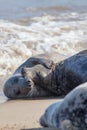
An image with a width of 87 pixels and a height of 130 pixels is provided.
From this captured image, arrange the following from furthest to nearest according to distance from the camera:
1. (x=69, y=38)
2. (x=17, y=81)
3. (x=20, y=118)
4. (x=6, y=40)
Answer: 1. (x=69, y=38)
2. (x=6, y=40)
3. (x=17, y=81)
4. (x=20, y=118)

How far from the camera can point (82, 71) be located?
723 cm

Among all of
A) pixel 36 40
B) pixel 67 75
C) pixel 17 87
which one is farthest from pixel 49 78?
pixel 36 40

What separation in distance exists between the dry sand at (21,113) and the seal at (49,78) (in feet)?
1.32

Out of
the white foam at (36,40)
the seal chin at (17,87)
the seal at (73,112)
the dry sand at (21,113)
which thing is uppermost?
the seal at (73,112)

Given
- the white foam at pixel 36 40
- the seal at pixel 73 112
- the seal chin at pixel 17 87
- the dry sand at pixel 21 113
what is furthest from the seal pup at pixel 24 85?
the seal at pixel 73 112

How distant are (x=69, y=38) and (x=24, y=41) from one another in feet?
4.14

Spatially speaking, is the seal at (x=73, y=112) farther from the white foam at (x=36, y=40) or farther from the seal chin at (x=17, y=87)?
the white foam at (x=36, y=40)

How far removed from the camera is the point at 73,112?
4.38 metres

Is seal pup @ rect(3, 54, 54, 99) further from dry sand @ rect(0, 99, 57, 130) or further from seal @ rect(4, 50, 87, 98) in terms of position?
dry sand @ rect(0, 99, 57, 130)

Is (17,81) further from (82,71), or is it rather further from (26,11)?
(26,11)

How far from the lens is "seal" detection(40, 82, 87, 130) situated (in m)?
A: 4.33

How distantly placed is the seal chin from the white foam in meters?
1.87

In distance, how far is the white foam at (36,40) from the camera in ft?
34.8

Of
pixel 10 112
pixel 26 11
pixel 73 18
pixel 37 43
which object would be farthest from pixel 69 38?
pixel 10 112
